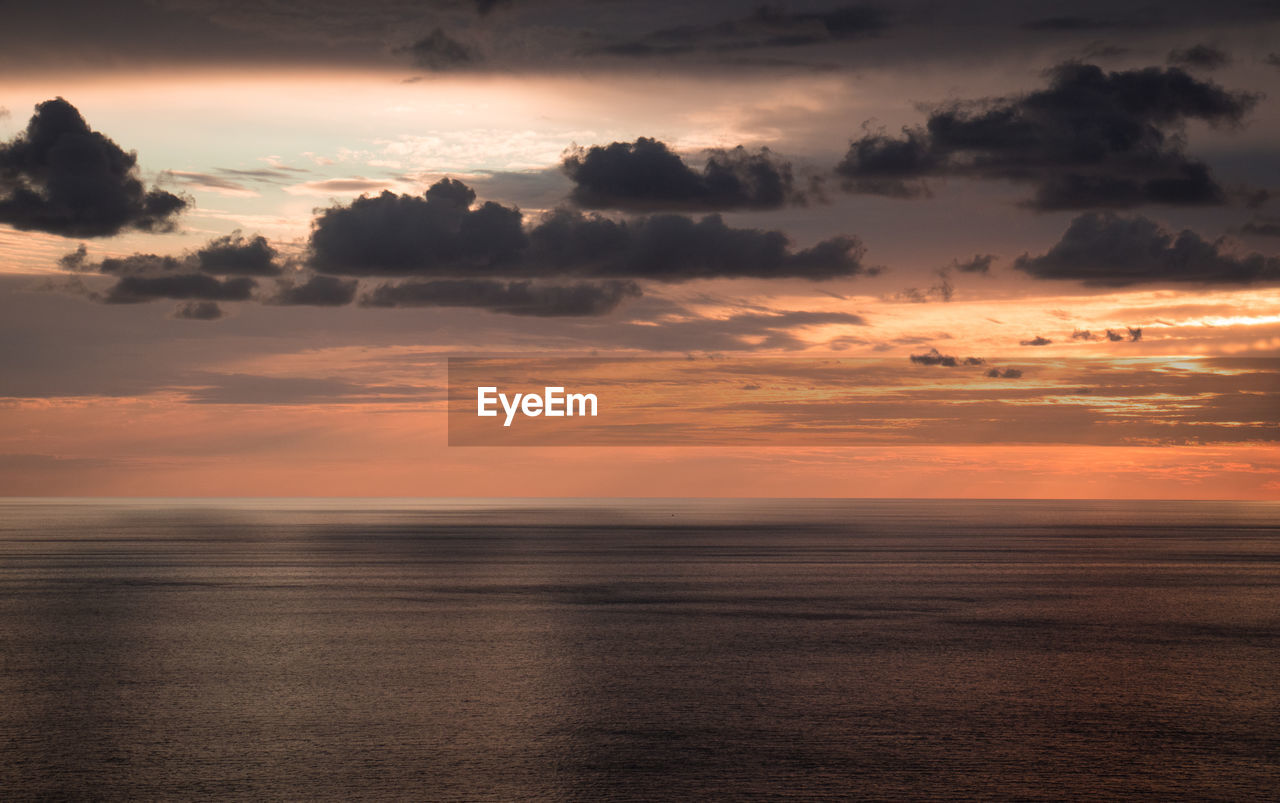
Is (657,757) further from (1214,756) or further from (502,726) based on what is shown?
(1214,756)

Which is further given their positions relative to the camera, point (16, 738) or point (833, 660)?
A: point (833, 660)

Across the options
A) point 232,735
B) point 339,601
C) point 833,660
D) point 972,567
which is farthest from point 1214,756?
point 972,567

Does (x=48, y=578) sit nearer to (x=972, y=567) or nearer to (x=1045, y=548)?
(x=972, y=567)

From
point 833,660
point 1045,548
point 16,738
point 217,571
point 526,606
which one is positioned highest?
point 16,738

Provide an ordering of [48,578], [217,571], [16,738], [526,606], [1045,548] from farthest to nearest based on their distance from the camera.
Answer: [1045,548], [217,571], [48,578], [526,606], [16,738]

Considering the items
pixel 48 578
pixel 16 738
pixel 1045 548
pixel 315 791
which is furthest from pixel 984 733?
pixel 1045 548

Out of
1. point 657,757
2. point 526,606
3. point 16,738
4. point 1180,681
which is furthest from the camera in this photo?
point 526,606

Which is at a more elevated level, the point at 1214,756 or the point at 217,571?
the point at 1214,756
